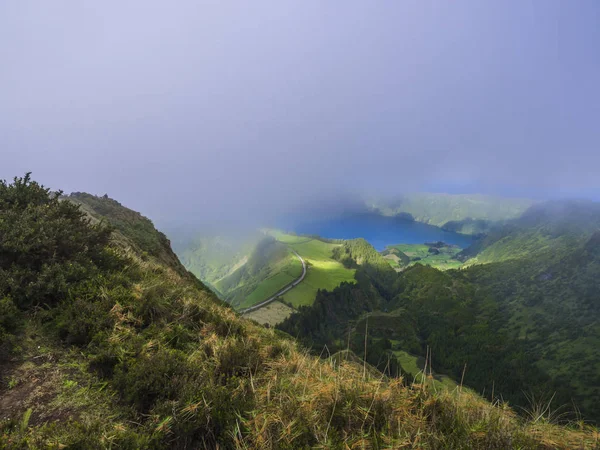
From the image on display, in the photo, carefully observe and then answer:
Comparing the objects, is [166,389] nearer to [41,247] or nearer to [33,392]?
[33,392]

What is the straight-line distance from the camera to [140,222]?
107 feet

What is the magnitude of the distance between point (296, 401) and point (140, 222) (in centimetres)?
3399

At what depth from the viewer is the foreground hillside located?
3.79 metres

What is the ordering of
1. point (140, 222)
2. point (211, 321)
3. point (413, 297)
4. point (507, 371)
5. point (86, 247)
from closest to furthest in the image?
point (211, 321)
point (86, 247)
point (140, 222)
point (507, 371)
point (413, 297)

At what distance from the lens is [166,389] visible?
→ 14.6 ft

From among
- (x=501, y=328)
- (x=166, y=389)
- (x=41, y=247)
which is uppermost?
(x=41, y=247)

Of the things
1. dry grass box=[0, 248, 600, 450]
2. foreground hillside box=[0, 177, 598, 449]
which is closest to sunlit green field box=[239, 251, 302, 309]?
foreground hillside box=[0, 177, 598, 449]

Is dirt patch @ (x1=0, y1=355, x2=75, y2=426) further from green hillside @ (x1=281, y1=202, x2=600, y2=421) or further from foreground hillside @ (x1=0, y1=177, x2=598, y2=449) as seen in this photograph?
green hillside @ (x1=281, y1=202, x2=600, y2=421)

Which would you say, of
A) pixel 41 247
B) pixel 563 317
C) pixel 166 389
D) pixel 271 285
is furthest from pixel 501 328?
pixel 41 247

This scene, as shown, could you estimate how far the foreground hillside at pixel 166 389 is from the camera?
3785 millimetres

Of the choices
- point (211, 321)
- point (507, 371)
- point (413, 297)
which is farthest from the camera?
point (413, 297)

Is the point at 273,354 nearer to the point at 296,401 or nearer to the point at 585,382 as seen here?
the point at 296,401

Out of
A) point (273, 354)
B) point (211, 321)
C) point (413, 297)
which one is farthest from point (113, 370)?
point (413, 297)

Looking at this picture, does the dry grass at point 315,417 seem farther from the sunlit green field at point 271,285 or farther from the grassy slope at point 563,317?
the sunlit green field at point 271,285
